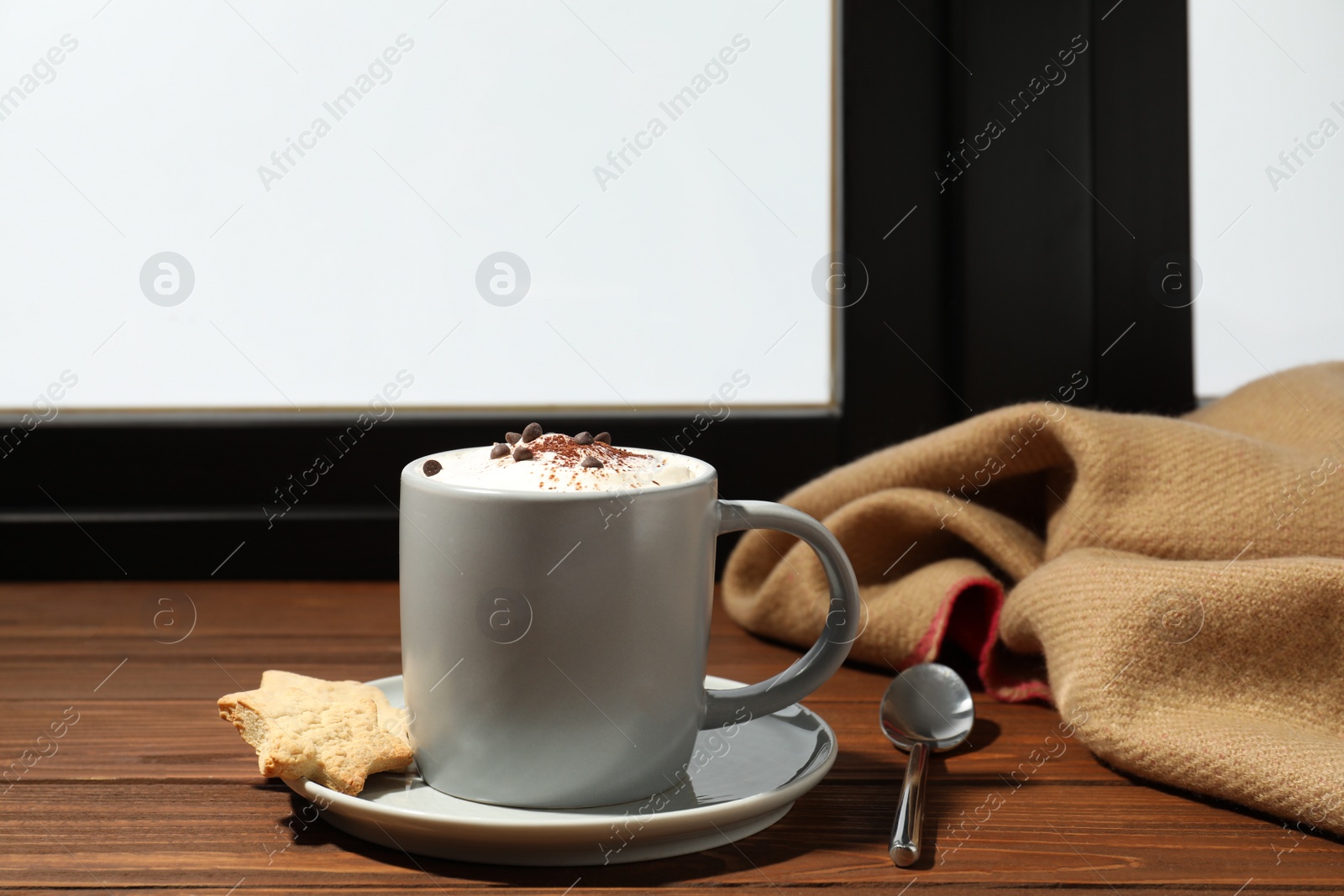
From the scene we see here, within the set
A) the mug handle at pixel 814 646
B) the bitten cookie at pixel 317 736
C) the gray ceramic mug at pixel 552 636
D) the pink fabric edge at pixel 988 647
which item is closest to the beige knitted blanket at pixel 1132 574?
the pink fabric edge at pixel 988 647

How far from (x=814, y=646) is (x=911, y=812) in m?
0.10

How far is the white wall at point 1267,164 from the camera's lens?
110 centimetres

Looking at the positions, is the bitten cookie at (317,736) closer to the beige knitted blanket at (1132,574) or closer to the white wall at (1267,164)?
the beige knitted blanket at (1132,574)

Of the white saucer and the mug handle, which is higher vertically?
the mug handle

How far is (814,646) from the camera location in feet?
1.89

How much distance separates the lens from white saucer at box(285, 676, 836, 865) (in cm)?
48

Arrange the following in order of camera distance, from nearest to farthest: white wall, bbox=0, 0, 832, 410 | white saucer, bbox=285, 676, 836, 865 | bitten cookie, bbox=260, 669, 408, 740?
white saucer, bbox=285, 676, 836, 865, bitten cookie, bbox=260, 669, 408, 740, white wall, bbox=0, 0, 832, 410

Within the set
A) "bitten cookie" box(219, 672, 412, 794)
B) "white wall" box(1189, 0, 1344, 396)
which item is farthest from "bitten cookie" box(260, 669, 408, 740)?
"white wall" box(1189, 0, 1344, 396)

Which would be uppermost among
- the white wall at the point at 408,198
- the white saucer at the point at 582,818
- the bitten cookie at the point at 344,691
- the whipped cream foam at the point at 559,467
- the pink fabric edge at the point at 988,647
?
the white wall at the point at 408,198

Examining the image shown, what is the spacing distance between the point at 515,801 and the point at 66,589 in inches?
28.5

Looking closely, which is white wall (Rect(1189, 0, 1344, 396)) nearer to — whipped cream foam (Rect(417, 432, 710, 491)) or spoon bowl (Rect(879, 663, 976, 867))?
spoon bowl (Rect(879, 663, 976, 867))

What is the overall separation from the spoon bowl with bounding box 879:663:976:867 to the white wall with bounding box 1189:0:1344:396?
0.63m

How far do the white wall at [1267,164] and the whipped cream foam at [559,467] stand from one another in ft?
2.64

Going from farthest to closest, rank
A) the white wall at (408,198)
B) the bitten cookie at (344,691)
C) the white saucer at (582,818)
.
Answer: the white wall at (408,198)
the bitten cookie at (344,691)
the white saucer at (582,818)
